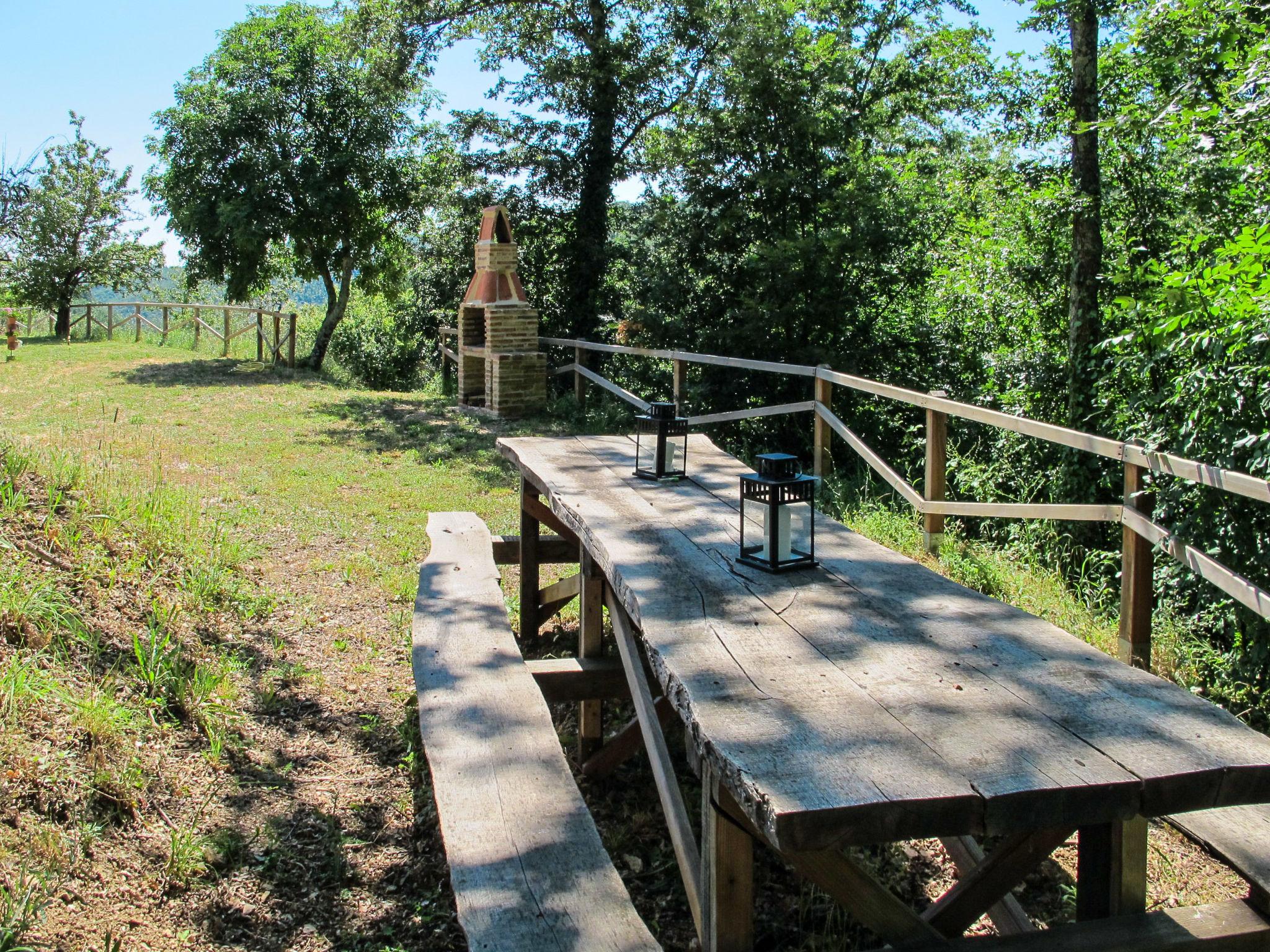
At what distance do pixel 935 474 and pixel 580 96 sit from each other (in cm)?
1100

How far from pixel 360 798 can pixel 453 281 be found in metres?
15.6

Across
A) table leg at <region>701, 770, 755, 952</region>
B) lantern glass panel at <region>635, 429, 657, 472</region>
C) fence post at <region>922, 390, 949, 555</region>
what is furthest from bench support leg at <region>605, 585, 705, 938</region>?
fence post at <region>922, 390, 949, 555</region>

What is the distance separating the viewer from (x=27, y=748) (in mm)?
3250

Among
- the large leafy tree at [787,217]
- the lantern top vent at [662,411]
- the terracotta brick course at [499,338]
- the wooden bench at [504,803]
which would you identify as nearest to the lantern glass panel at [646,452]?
the lantern top vent at [662,411]

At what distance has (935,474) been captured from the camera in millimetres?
5816

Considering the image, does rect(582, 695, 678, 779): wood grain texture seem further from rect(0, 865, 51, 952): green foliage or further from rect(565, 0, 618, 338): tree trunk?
rect(565, 0, 618, 338): tree trunk

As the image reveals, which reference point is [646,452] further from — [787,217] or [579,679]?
[787,217]

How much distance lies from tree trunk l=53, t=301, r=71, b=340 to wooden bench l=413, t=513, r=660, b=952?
1012 inches

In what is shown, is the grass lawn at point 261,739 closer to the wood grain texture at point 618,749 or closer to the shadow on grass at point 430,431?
the wood grain texture at point 618,749

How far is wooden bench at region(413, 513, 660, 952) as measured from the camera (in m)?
2.23

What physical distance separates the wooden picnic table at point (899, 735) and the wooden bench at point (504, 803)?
0.84ft

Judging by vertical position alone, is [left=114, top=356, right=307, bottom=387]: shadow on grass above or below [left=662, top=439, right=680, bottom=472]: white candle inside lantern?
above

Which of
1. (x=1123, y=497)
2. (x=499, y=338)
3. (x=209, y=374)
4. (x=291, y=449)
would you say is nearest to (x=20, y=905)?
(x=1123, y=497)

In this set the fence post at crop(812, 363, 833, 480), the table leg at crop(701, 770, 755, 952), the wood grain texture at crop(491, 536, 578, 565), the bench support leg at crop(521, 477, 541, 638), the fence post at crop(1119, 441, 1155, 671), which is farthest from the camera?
the fence post at crop(812, 363, 833, 480)
